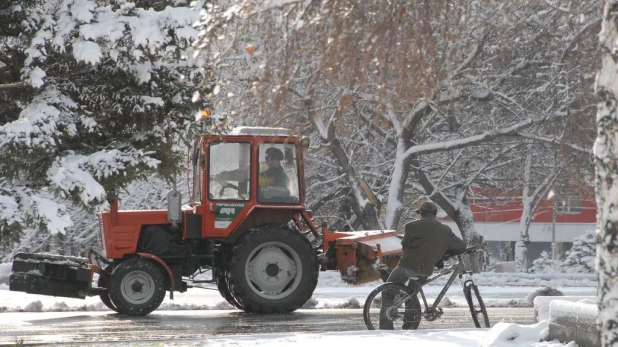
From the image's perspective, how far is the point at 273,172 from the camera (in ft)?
47.1

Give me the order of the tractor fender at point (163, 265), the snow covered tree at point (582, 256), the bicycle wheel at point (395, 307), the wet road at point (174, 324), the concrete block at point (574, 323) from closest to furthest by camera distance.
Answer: the concrete block at point (574, 323) < the bicycle wheel at point (395, 307) < the wet road at point (174, 324) < the tractor fender at point (163, 265) < the snow covered tree at point (582, 256)

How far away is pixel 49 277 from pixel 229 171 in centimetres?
287

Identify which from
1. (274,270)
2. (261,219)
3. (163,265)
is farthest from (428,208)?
(163,265)

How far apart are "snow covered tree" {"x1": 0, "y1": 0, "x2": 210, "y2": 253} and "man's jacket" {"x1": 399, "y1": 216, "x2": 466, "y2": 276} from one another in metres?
2.81

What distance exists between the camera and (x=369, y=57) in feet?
20.9

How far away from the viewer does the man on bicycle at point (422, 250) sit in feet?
35.0

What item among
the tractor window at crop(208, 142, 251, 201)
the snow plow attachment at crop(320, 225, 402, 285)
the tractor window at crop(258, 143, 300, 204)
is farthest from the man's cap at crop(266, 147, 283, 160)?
the snow plow attachment at crop(320, 225, 402, 285)

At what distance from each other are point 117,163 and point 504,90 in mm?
14725

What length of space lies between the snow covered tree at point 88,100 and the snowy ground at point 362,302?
8.10 ft

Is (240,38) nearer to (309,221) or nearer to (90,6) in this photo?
(90,6)

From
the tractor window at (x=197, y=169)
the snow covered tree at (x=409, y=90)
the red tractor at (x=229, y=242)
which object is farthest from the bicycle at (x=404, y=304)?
the tractor window at (x=197, y=169)

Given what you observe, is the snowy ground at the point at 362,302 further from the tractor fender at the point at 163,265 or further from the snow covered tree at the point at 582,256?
the snow covered tree at the point at 582,256

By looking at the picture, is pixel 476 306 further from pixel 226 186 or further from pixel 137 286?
pixel 137 286

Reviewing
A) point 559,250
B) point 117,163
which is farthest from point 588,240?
point 117,163
